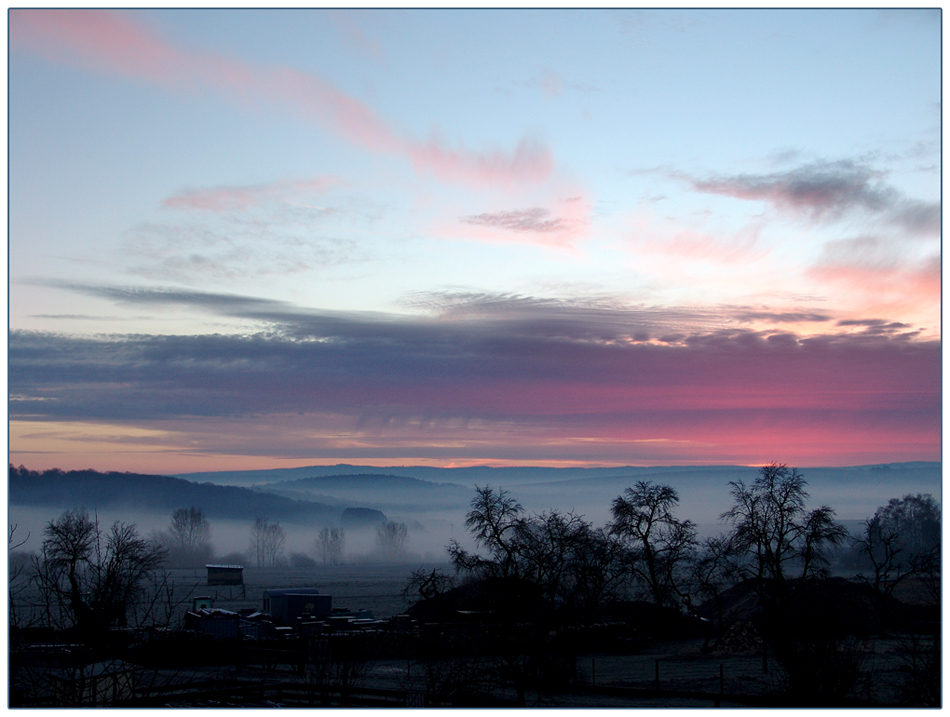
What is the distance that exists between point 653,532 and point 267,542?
453 ft

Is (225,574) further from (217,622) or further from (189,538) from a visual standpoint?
(217,622)

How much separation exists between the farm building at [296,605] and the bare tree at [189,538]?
50.4 metres

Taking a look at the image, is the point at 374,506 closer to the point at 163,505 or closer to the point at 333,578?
the point at 333,578

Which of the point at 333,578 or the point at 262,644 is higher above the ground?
the point at 262,644

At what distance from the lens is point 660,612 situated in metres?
54.1

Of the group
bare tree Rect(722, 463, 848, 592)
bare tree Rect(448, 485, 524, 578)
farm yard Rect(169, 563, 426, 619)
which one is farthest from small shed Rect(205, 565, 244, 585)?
bare tree Rect(722, 463, 848, 592)

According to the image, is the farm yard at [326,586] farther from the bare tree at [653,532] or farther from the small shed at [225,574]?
the bare tree at [653,532]

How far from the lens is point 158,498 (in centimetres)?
9781

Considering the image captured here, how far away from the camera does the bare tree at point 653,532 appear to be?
197 ft

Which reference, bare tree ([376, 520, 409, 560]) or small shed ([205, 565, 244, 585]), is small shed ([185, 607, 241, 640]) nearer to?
small shed ([205, 565, 244, 585])

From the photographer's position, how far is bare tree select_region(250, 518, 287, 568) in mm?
176000

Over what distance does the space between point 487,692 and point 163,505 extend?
9263cm

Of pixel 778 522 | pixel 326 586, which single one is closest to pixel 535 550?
pixel 778 522

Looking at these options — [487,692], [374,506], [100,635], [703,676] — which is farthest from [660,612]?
[374,506]
